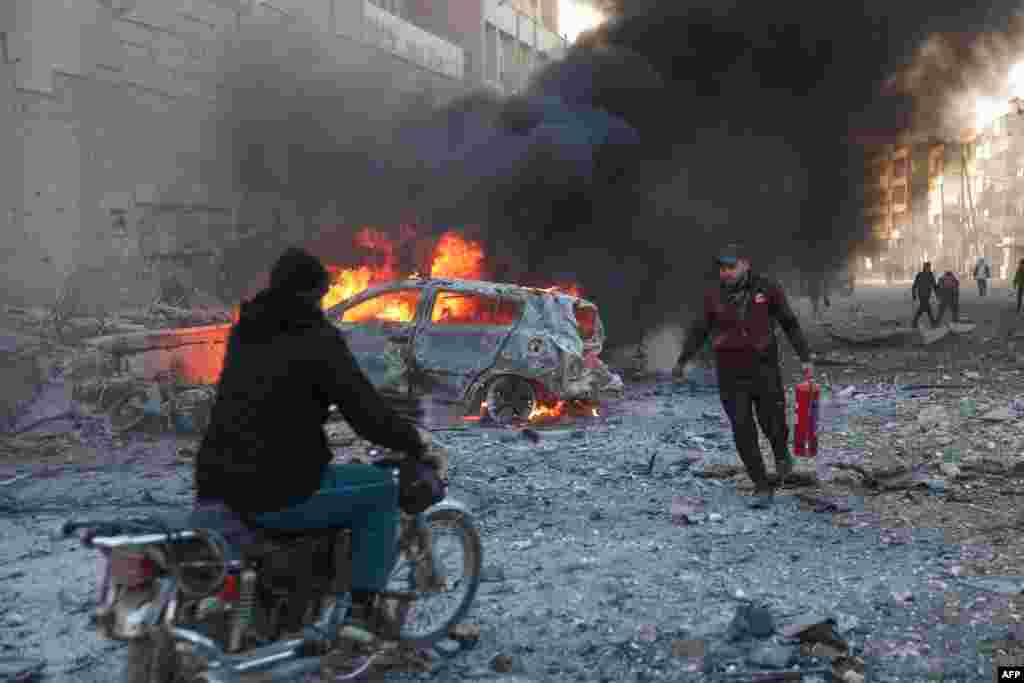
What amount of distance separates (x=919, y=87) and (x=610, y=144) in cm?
744

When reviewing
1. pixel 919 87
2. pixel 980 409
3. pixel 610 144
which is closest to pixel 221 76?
pixel 610 144

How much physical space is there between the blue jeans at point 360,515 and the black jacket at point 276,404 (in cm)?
7

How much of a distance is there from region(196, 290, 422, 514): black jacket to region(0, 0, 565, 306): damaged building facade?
15.2 m

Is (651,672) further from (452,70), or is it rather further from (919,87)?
(452,70)

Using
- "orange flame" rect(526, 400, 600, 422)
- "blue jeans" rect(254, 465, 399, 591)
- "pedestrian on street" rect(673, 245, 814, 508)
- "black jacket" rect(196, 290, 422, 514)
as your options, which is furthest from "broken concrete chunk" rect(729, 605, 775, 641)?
"orange flame" rect(526, 400, 600, 422)

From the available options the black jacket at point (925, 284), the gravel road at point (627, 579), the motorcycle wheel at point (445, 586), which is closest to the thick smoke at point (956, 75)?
the black jacket at point (925, 284)

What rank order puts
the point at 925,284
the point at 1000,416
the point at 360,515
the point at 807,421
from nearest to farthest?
the point at 360,515 < the point at 807,421 < the point at 1000,416 < the point at 925,284

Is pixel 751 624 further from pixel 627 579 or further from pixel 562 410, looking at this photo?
pixel 562 410

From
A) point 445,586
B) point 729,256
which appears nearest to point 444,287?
point 729,256

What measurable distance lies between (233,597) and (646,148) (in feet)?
60.7

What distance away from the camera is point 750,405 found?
5949mm

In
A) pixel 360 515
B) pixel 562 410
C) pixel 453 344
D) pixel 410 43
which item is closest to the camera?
pixel 360 515

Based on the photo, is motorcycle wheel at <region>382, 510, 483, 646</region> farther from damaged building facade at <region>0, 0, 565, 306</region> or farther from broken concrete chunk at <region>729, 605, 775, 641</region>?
damaged building facade at <region>0, 0, 565, 306</region>

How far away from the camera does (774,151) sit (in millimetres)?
20484
